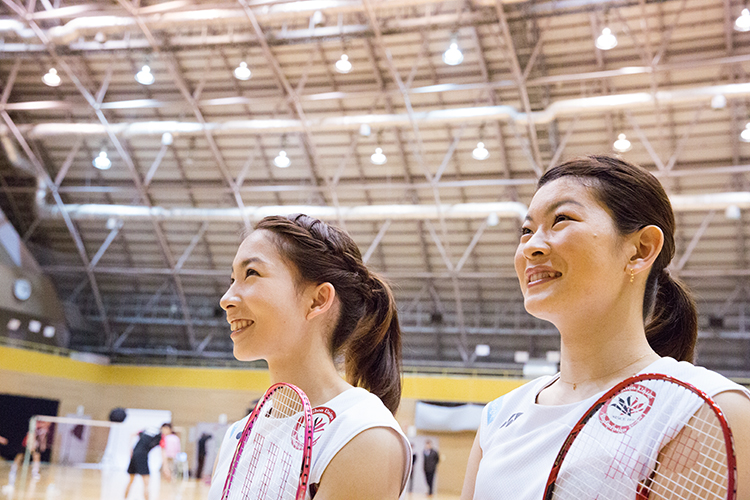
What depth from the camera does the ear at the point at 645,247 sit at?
165 cm

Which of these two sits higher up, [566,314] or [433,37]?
[433,37]

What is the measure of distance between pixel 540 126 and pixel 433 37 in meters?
4.10

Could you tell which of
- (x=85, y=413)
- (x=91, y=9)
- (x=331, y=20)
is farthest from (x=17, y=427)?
(x=331, y=20)

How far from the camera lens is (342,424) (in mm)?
1991

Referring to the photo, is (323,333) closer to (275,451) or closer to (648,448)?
(275,451)

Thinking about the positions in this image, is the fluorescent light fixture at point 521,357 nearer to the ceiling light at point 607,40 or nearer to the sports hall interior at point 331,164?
the sports hall interior at point 331,164

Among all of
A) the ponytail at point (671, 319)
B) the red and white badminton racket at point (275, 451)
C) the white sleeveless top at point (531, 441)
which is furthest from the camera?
the red and white badminton racket at point (275, 451)

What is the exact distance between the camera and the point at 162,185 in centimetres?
2702

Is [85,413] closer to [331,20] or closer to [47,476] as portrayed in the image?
[47,476]

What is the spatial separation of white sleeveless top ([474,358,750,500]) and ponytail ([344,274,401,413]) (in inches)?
27.7

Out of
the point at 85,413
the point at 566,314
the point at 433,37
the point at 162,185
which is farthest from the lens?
the point at 85,413

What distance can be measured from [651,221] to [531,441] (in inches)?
24.0

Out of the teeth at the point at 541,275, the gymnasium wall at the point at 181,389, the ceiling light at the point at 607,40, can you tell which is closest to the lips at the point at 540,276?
the teeth at the point at 541,275

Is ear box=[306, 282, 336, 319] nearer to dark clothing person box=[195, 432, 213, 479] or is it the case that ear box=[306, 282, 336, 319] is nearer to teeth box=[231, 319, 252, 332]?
teeth box=[231, 319, 252, 332]
